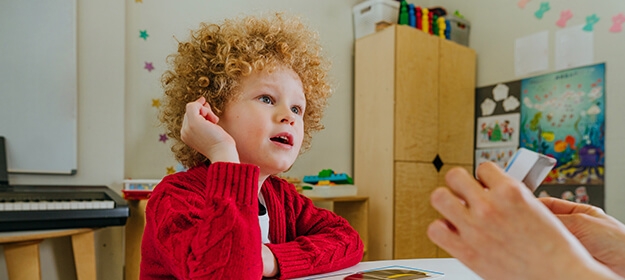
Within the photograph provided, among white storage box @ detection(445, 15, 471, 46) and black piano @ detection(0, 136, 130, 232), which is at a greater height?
white storage box @ detection(445, 15, 471, 46)

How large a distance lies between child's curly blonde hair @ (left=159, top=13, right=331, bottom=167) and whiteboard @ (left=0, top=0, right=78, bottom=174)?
113cm

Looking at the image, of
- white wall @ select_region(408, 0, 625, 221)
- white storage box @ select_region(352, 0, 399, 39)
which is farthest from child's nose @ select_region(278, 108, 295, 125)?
white wall @ select_region(408, 0, 625, 221)

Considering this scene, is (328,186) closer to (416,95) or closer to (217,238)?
(416,95)

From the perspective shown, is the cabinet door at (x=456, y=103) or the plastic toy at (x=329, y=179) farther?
the cabinet door at (x=456, y=103)

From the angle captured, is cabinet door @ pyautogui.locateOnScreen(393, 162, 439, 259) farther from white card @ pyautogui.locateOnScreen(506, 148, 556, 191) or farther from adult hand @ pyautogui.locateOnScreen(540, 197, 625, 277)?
white card @ pyautogui.locateOnScreen(506, 148, 556, 191)

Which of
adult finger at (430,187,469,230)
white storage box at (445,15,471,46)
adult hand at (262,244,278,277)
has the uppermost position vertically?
white storage box at (445,15,471,46)

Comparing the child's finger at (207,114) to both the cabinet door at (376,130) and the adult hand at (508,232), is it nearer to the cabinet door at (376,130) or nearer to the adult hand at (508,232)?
the adult hand at (508,232)

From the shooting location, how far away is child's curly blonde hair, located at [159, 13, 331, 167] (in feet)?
3.04

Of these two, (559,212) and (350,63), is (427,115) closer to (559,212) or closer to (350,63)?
(350,63)

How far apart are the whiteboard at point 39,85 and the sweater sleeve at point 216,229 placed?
1484mm

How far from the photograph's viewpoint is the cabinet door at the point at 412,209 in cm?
271

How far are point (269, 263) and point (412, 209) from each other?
7.03 ft

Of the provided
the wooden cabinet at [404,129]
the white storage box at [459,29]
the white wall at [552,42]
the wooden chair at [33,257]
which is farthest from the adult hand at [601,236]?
the white storage box at [459,29]

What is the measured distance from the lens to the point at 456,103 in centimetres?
306
